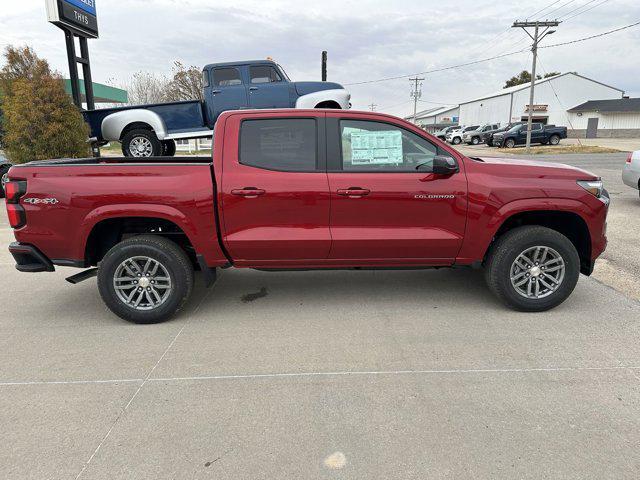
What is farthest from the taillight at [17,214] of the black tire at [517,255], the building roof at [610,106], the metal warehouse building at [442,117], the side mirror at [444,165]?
the metal warehouse building at [442,117]

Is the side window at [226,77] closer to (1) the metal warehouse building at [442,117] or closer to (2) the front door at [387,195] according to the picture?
(2) the front door at [387,195]

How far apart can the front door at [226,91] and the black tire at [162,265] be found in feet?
22.8

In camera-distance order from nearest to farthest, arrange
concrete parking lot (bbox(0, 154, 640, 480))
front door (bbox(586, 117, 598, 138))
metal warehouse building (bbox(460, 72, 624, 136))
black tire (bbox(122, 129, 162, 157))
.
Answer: concrete parking lot (bbox(0, 154, 640, 480)) → black tire (bbox(122, 129, 162, 157)) → front door (bbox(586, 117, 598, 138)) → metal warehouse building (bbox(460, 72, 624, 136))

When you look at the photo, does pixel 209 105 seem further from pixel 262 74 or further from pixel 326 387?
pixel 326 387

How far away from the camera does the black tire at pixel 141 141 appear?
387 inches

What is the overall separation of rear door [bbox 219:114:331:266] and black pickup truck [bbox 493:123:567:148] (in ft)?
115

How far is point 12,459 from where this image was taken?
7.91 feet

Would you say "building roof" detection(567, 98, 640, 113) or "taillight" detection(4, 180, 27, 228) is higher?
"building roof" detection(567, 98, 640, 113)

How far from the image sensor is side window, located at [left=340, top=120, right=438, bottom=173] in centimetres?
409

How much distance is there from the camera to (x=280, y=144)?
4.08 meters

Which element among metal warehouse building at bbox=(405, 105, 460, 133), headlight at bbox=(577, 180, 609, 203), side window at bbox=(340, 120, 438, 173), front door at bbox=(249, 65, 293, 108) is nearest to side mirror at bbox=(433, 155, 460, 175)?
side window at bbox=(340, 120, 438, 173)

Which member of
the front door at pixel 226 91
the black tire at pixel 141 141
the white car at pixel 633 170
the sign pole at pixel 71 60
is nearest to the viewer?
the white car at pixel 633 170

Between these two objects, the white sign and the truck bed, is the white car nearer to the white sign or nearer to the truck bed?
the white sign

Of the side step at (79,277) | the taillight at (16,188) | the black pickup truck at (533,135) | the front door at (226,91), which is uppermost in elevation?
the front door at (226,91)
